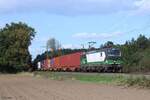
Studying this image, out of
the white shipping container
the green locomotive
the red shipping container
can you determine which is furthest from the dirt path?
the red shipping container

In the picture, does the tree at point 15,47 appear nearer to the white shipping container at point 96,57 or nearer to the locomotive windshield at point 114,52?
the white shipping container at point 96,57

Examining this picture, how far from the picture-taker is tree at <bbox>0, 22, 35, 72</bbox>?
105225 mm

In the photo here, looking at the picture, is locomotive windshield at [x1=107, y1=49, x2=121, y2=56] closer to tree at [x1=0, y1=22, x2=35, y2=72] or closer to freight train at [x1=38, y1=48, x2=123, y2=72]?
freight train at [x1=38, y1=48, x2=123, y2=72]

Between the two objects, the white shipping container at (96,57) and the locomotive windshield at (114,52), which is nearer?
the locomotive windshield at (114,52)

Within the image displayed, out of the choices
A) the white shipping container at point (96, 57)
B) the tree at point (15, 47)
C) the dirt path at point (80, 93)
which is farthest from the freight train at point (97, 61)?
the dirt path at point (80, 93)

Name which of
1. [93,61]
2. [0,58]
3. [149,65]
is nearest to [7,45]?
[0,58]

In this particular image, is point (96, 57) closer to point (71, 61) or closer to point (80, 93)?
point (71, 61)

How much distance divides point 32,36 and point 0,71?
411 inches

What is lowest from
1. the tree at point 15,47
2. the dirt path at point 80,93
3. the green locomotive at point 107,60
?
the dirt path at point 80,93

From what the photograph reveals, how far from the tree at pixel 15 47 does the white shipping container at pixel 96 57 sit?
33574mm

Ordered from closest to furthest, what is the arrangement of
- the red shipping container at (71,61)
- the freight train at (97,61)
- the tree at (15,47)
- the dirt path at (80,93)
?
1. the dirt path at (80,93)
2. the freight train at (97,61)
3. the red shipping container at (71,61)
4. the tree at (15,47)

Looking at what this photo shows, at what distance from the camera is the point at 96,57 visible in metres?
68.6

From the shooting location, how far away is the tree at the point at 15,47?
105225 mm

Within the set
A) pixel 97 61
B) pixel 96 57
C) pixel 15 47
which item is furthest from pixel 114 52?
pixel 15 47
